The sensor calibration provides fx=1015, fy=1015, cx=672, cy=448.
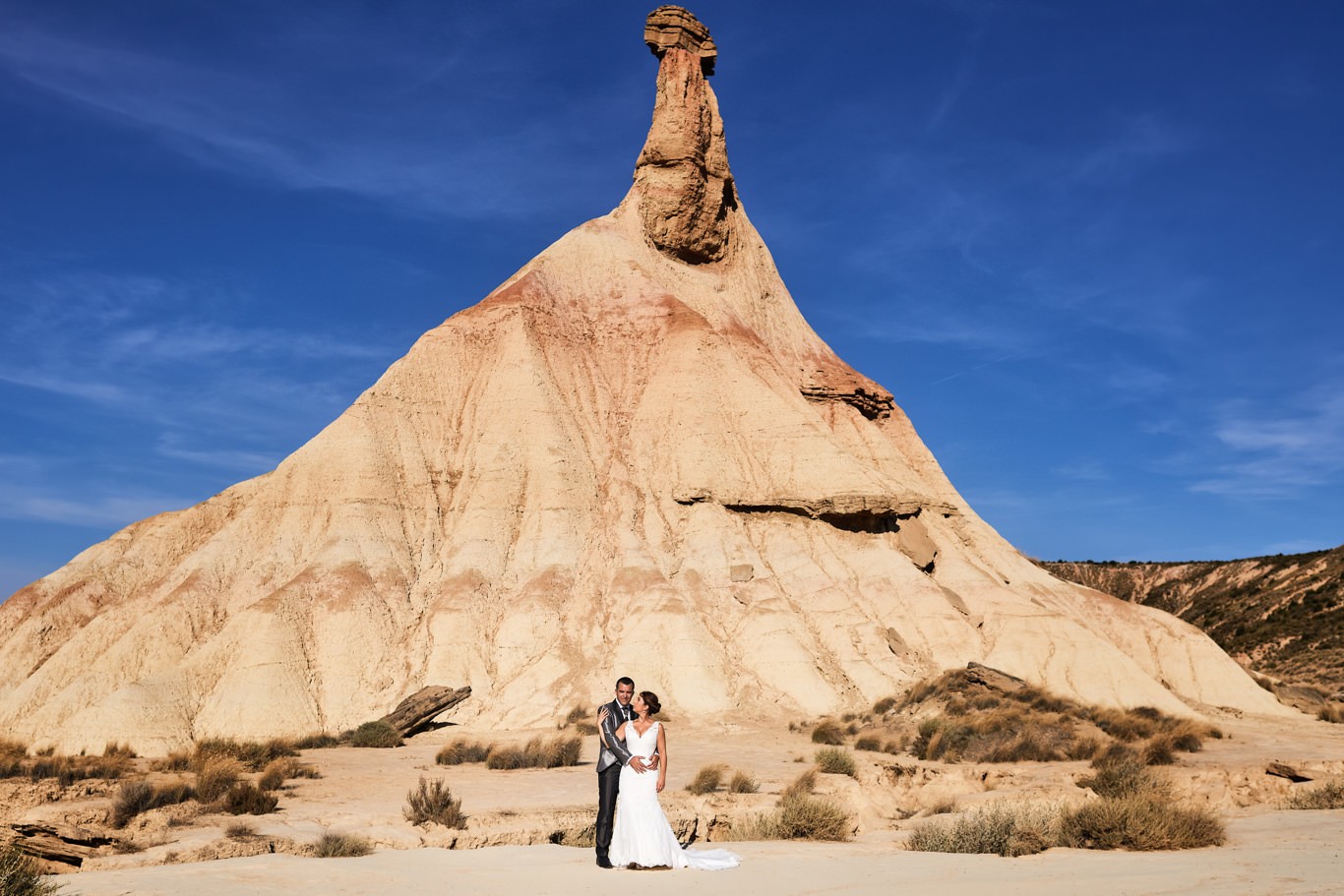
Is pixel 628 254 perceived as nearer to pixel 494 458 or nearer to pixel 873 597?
pixel 494 458

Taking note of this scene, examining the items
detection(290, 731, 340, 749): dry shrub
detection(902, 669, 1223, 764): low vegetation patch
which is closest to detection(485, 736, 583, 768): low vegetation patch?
detection(290, 731, 340, 749): dry shrub

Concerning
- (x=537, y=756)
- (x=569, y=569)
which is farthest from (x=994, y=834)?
(x=569, y=569)

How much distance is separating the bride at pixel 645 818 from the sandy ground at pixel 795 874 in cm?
19

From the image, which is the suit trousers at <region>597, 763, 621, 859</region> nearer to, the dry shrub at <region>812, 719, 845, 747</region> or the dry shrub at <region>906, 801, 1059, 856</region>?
the dry shrub at <region>906, 801, 1059, 856</region>

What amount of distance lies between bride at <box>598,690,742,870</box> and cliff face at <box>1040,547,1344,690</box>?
4829cm

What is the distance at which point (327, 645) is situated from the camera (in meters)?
31.2

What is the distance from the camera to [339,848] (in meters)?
10.6

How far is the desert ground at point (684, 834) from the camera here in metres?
8.77

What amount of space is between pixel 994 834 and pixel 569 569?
83.2 ft

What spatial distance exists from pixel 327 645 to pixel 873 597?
60.2 ft

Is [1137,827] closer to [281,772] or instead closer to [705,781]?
[705,781]

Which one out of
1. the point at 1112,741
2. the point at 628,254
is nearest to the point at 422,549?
the point at 628,254

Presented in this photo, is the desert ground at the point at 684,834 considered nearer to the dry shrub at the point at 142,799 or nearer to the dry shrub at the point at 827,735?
the dry shrub at the point at 142,799

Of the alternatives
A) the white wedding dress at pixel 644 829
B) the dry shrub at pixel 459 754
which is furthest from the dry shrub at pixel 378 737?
the white wedding dress at pixel 644 829
